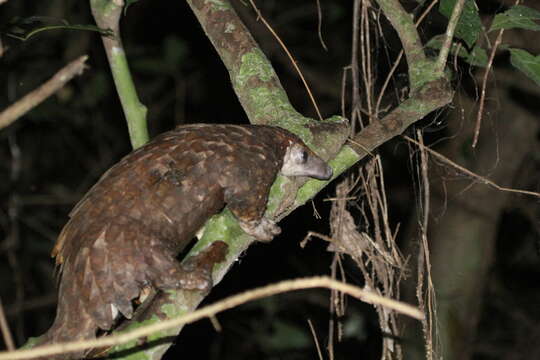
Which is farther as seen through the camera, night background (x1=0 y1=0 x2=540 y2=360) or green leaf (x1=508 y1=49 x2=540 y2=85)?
night background (x1=0 y1=0 x2=540 y2=360)

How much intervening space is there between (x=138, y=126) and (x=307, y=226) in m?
2.94

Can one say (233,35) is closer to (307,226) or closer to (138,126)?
(138,126)

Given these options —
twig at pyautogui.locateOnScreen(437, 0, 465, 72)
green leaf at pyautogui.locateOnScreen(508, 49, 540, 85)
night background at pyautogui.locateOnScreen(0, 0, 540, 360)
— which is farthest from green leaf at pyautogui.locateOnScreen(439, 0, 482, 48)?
night background at pyautogui.locateOnScreen(0, 0, 540, 360)

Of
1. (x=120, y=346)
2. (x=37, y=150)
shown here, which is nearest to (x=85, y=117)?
(x=37, y=150)

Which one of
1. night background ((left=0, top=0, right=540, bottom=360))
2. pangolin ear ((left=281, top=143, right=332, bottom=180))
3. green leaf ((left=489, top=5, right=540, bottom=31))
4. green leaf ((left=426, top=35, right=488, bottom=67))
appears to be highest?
green leaf ((left=489, top=5, right=540, bottom=31))

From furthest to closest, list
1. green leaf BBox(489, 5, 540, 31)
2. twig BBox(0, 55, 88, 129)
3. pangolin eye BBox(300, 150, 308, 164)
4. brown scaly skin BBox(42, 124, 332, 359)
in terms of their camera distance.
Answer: green leaf BBox(489, 5, 540, 31) < pangolin eye BBox(300, 150, 308, 164) < brown scaly skin BBox(42, 124, 332, 359) < twig BBox(0, 55, 88, 129)

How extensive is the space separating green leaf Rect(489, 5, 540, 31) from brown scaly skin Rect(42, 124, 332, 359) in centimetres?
103

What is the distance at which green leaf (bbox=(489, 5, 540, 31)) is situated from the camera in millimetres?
2643

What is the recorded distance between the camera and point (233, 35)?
9.07 ft

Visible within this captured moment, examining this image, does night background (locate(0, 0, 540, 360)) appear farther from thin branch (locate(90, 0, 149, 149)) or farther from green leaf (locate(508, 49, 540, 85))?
thin branch (locate(90, 0, 149, 149))

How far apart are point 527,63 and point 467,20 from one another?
0.32 m

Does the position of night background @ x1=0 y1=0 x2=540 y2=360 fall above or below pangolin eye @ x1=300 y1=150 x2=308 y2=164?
below

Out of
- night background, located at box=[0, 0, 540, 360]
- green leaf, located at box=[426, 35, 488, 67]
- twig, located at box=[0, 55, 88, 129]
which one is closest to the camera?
twig, located at box=[0, 55, 88, 129]

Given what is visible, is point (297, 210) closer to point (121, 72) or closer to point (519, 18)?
point (121, 72)
